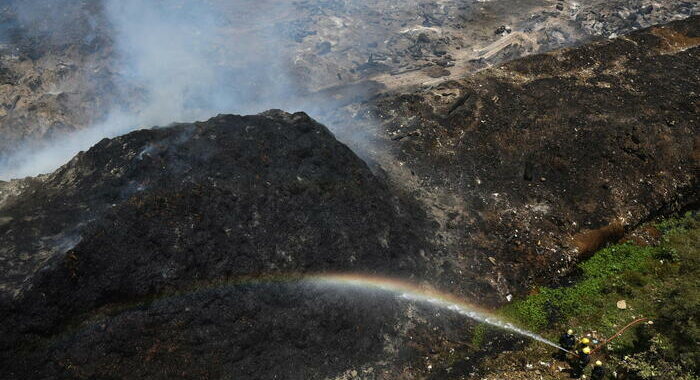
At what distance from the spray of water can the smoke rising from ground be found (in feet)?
39.0

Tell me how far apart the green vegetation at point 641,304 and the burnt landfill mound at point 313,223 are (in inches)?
22.9

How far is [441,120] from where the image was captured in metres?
14.0

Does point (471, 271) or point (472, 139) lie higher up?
point (472, 139)

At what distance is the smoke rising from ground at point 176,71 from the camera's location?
1733 cm

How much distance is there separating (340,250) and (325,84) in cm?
1349

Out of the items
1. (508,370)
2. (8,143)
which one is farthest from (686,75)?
(8,143)

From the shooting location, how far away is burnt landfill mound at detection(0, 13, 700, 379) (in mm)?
7453

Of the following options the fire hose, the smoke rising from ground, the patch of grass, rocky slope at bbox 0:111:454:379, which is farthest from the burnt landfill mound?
the smoke rising from ground

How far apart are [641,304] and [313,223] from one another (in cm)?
727

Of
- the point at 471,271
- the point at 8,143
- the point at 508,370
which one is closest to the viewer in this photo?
the point at 508,370

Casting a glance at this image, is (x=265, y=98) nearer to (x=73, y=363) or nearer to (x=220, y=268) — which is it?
(x=220, y=268)

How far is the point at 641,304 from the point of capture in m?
9.20

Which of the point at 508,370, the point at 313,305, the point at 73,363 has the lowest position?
the point at 508,370

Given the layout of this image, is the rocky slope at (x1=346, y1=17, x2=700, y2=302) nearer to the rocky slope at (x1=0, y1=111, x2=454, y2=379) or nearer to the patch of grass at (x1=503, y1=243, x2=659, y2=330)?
the patch of grass at (x1=503, y1=243, x2=659, y2=330)
